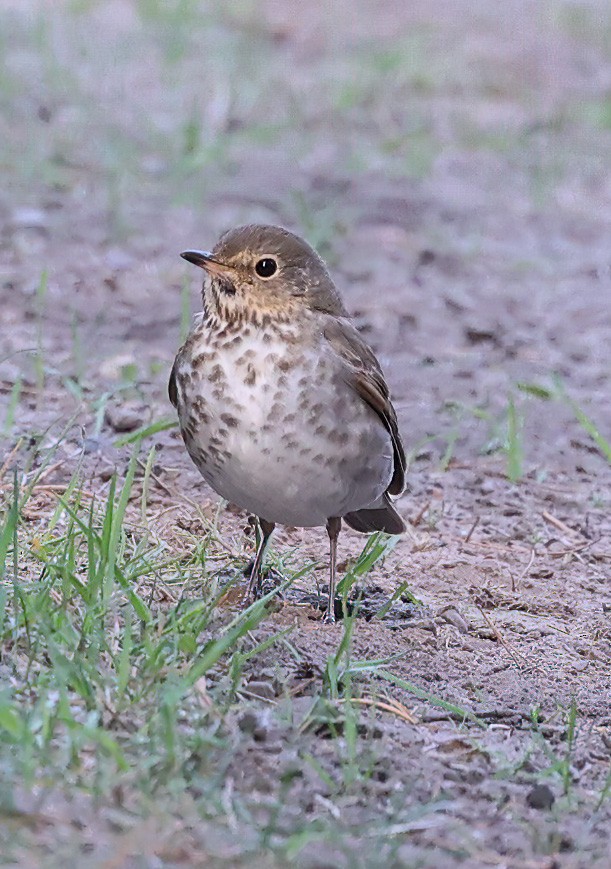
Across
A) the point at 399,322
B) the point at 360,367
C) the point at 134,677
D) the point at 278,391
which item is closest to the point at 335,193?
the point at 399,322

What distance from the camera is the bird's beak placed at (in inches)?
169

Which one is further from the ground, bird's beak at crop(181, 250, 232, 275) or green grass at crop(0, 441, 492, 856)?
bird's beak at crop(181, 250, 232, 275)

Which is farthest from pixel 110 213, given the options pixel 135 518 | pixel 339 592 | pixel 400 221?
pixel 339 592

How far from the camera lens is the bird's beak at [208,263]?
430 cm

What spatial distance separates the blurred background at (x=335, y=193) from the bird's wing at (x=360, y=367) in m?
1.33

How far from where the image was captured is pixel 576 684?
169 inches

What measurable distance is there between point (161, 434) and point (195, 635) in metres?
2.25

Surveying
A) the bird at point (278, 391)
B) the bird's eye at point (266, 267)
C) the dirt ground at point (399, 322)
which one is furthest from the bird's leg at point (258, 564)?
the bird's eye at point (266, 267)

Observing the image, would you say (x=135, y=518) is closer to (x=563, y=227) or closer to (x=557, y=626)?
(x=557, y=626)

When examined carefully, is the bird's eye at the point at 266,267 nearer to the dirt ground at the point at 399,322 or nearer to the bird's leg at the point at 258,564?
the bird's leg at the point at 258,564

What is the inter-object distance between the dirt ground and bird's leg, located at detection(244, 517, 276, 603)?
147mm

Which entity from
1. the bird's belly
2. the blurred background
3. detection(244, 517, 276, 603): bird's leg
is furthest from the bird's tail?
the blurred background

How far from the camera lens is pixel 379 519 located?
16.3 ft

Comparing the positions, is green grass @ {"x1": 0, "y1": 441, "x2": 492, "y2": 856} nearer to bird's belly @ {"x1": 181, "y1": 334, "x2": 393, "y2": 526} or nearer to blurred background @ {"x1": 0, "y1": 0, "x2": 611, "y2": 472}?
bird's belly @ {"x1": 181, "y1": 334, "x2": 393, "y2": 526}
